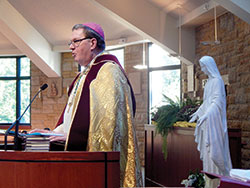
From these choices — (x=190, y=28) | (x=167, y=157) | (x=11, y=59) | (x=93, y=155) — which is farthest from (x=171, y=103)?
(x=11, y=59)

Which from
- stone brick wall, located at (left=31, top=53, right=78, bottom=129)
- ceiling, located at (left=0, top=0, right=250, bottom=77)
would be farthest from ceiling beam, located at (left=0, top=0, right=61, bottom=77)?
stone brick wall, located at (left=31, top=53, right=78, bottom=129)

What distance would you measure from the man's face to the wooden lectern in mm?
1043

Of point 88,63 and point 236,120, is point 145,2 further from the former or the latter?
point 88,63

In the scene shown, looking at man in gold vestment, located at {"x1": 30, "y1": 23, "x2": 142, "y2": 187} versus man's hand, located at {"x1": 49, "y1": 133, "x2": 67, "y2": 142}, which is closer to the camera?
man's hand, located at {"x1": 49, "y1": 133, "x2": 67, "y2": 142}

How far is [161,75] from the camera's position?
28.2ft

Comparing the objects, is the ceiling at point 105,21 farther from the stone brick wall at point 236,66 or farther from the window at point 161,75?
the window at point 161,75

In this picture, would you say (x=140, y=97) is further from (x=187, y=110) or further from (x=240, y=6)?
(x=240, y=6)

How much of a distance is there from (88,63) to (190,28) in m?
4.93

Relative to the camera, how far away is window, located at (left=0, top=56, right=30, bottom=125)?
1096 cm

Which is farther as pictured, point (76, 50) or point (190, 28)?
point (190, 28)

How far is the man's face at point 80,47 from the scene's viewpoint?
2485 mm

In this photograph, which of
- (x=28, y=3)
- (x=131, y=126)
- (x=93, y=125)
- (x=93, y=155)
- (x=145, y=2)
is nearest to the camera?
(x=93, y=155)

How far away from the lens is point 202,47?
689 centimetres

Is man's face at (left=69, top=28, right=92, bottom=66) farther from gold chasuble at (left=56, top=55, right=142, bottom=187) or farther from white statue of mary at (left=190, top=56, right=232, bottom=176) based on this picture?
white statue of mary at (left=190, top=56, right=232, bottom=176)
